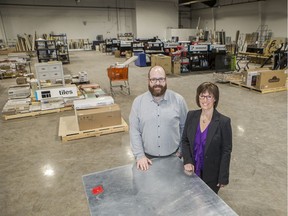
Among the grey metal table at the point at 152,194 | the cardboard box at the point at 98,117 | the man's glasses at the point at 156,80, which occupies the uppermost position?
the man's glasses at the point at 156,80

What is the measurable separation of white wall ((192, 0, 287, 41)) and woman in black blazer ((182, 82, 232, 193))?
15.9 meters

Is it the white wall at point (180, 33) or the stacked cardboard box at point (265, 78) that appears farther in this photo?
the white wall at point (180, 33)

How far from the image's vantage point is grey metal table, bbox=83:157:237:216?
1289 mm

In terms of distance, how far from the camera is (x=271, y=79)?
22.6 ft

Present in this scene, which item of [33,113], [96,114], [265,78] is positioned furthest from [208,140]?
[265,78]

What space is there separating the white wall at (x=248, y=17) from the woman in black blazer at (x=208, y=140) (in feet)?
52.1

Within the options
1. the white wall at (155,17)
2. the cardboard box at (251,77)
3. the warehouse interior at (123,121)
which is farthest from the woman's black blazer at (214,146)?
the white wall at (155,17)

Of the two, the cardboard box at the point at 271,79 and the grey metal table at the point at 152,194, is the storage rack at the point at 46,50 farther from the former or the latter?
the grey metal table at the point at 152,194

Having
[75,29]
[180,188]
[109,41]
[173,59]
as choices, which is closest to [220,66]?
[173,59]

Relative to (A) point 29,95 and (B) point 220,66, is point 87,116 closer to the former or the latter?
(A) point 29,95

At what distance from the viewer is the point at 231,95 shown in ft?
21.9

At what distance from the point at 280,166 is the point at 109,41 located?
1860 cm

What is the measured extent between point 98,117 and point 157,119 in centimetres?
247

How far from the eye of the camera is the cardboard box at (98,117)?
4.16m
